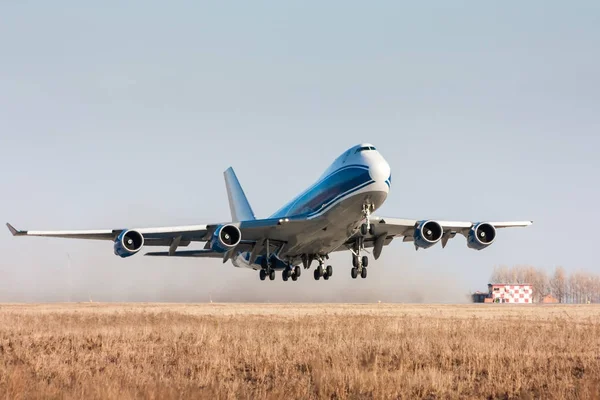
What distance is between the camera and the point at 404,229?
42594 mm

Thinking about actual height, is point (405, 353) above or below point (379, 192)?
below

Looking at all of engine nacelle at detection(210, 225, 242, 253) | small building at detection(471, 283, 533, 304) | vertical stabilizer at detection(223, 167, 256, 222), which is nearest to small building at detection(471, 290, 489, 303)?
small building at detection(471, 283, 533, 304)

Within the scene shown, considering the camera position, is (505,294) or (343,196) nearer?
(343,196)

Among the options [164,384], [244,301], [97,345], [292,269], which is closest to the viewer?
[164,384]

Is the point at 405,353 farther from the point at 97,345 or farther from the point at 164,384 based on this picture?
the point at 97,345

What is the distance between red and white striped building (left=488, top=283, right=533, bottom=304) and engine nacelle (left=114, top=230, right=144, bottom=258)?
103284 millimetres

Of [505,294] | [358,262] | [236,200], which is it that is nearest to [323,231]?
[358,262]

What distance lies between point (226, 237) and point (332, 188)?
702 centimetres

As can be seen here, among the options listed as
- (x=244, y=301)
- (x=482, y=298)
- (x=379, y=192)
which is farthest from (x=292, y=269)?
(x=482, y=298)

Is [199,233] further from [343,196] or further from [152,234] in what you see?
[343,196]

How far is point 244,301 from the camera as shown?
119562 mm

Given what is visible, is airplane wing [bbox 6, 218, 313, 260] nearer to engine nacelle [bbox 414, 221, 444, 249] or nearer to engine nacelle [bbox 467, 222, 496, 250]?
engine nacelle [bbox 414, 221, 444, 249]

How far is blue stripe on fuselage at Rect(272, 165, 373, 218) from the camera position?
34.0 metres

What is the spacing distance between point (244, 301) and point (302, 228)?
82426mm
